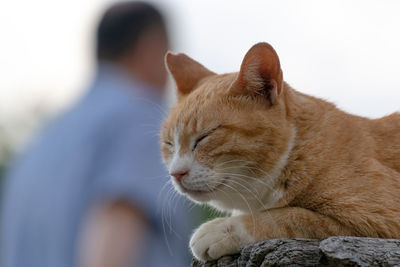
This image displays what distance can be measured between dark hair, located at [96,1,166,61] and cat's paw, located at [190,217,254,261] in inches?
44.1

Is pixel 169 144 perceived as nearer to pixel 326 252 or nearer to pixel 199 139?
A: pixel 199 139

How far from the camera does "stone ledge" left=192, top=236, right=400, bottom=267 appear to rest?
4.81ft

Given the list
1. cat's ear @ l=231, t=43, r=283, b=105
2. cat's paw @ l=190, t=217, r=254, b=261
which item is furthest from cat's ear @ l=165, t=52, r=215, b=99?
cat's paw @ l=190, t=217, r=254, b=261

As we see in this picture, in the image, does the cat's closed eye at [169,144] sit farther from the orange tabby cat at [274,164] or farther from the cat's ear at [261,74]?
the cat's ear at [261,74]

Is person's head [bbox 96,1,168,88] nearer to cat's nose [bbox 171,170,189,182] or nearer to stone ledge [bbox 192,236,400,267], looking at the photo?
cat's nose [bbox 171,170,189,182]

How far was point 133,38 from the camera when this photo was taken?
2688 mm

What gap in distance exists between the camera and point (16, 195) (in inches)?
99.0

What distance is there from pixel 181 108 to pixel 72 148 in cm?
55

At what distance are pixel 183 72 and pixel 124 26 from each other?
0.40 meters

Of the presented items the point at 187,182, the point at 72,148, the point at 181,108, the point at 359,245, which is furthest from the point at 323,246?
the point at 72,148

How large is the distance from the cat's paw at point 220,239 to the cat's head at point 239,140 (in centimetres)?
14

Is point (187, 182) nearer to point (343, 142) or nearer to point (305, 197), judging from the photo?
point (305, 197)

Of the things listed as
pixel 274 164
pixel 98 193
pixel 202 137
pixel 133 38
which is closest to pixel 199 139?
pixel 202 137

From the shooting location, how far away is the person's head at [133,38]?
2682 mm
